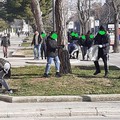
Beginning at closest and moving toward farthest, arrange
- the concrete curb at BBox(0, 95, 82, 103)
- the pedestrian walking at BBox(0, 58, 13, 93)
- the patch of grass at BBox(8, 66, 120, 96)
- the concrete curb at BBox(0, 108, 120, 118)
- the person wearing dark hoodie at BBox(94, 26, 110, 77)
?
the concrete curb at BBox(0, 108, 120, 118), the concrete curb at BBox(0, 95, 82, 103), the pedestrian walking at BBox(0, 58, 13, 93), the patch of grass at BBox(8, 66, 120, 96), the person wearing dark hoodie at BBox(94, 26, 110, 77)

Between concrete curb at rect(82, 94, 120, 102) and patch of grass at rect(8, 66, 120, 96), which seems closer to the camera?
concrete curb at rect(82, 94, 120, 102)

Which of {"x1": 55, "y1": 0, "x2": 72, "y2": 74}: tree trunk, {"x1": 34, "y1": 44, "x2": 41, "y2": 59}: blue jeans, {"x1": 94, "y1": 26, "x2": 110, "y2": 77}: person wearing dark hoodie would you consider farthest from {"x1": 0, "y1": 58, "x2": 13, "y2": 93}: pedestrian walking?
{"x1": 34, "y1": 44, "x2": 41, "y2": 59}: blue jeans

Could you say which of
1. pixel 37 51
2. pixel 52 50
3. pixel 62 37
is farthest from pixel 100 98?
pixel 37 51

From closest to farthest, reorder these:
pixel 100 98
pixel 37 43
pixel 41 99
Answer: pixel 41 99
pixel 100 98
pixel 37 43

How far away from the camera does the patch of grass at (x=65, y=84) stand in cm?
1059

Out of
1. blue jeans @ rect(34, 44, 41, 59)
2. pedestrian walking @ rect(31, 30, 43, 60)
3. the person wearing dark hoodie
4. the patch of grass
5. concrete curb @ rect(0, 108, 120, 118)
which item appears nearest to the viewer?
concrete curb @ rect(0, 108, 120, 118)

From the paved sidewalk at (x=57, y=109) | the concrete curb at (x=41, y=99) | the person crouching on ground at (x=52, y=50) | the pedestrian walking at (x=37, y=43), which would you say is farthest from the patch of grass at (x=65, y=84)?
the pedestrian walking at (x=37, y=43)

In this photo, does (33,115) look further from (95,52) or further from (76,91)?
(95,52)

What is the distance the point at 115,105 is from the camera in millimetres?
9320

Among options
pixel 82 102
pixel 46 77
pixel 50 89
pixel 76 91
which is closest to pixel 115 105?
pixel 82 102

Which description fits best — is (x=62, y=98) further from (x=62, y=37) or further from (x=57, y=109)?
(x=62, y=37)

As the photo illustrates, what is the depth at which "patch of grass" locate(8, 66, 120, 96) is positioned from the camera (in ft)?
34.8

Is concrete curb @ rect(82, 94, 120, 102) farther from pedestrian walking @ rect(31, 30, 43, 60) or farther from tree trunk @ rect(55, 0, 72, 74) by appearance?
pedestrian walking @ rect(31, 30, 43, 60)

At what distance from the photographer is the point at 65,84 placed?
11789mm
